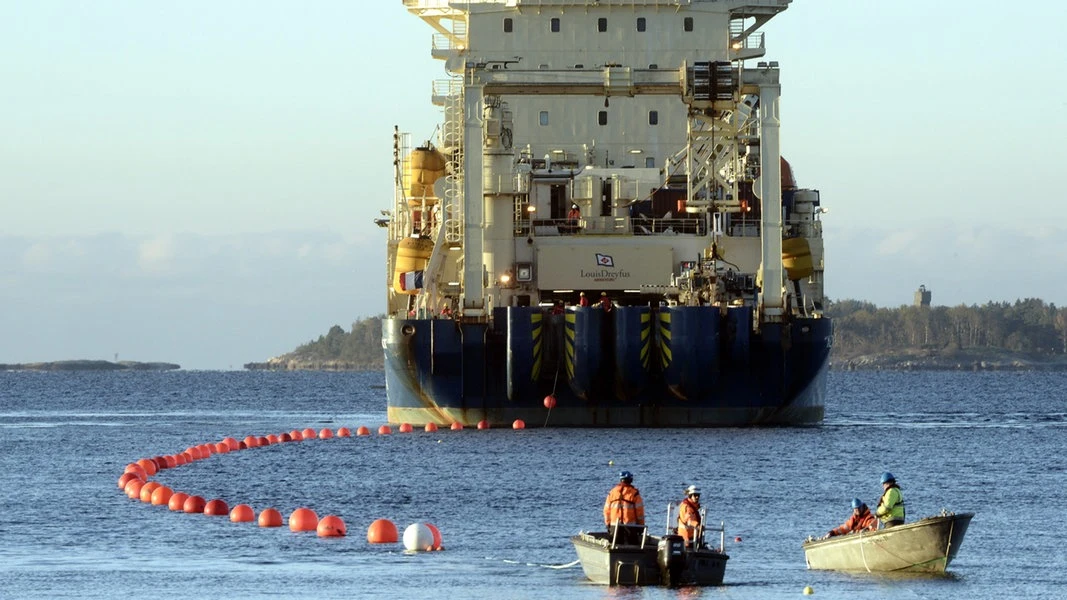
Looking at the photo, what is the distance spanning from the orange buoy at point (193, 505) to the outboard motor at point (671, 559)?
1575 centimetres

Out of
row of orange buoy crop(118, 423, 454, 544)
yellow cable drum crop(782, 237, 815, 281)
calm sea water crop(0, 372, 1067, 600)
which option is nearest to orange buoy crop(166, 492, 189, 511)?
row of orange buoy crop(118, 423, 454, 544)

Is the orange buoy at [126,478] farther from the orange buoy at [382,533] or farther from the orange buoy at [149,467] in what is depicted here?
the orange buoy at [382,533]

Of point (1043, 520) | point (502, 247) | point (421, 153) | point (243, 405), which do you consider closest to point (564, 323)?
point (502, 247)

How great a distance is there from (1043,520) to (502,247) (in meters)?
27.6

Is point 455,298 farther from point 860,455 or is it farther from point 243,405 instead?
point 243,405

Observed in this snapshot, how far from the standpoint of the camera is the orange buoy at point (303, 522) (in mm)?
39312

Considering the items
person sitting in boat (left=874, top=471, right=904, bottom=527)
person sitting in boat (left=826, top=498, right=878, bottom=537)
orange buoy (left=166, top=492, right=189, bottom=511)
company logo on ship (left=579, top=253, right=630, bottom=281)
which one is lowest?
orange buoy (left=166, top=492, right=189, bottom=511)

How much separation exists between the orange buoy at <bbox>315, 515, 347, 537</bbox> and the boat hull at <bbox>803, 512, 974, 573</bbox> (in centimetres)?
1037

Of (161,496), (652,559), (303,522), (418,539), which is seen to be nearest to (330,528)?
(303,522)

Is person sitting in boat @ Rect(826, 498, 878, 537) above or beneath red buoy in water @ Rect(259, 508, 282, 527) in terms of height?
above

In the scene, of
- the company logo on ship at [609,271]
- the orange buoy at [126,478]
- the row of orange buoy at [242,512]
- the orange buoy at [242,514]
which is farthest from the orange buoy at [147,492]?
the company logo on ship at [609,271]

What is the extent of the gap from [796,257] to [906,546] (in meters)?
37.6

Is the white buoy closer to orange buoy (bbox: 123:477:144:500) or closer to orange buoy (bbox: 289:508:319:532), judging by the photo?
orange buoy (bbox: 289:508:319:532)

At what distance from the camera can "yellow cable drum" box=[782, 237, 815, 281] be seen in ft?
226
